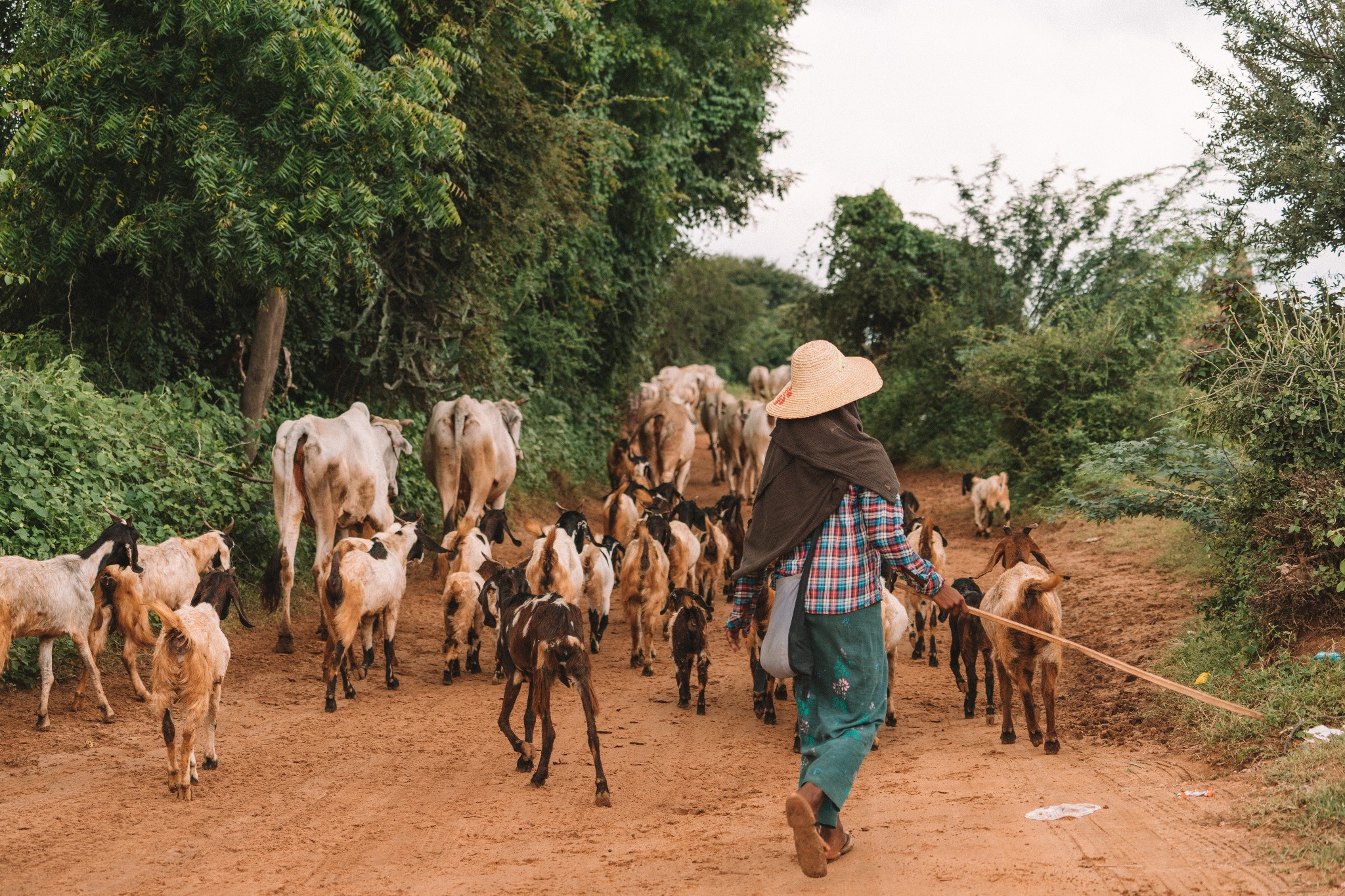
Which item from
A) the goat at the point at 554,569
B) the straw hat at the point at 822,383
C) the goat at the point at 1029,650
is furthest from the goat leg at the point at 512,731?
the goat at the point at 1029,650

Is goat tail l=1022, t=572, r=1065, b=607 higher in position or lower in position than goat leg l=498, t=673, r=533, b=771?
higher

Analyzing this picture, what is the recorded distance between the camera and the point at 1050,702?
6.54 meters

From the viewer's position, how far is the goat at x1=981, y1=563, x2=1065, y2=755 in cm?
655

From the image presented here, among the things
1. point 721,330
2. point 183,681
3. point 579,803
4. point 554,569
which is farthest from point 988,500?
point 721,330

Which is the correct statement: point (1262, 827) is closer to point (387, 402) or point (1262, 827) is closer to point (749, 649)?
point (749, 649)

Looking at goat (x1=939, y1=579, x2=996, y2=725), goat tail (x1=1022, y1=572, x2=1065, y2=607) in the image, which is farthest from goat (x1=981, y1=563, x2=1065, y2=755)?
goat (x1=939, y1=579, x2=996, y2=725)

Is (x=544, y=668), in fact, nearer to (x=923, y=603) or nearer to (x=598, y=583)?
(x=598, y=583)

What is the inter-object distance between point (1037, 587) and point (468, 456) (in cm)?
775

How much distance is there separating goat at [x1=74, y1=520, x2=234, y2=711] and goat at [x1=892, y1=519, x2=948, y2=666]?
18.5 feet

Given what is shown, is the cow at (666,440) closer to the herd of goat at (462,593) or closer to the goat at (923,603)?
the herd of goat at (462,593)

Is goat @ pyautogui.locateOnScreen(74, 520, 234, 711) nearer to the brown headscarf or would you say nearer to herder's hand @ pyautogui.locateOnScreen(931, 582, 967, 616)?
the brown headscarf

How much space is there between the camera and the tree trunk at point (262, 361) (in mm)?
11367

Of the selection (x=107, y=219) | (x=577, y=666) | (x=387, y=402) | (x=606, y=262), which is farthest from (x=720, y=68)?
(x=577, y=666)

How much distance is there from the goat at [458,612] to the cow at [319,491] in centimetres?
137
